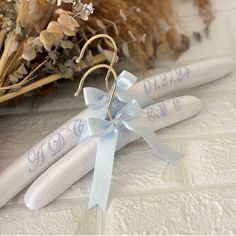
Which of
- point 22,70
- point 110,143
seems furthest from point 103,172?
point 22,70

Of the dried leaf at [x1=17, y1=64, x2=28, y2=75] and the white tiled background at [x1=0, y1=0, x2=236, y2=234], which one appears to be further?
the dried leaf at [x1=17, y1=64, x2=28, y2=75]

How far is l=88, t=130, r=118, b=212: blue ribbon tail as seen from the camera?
637 millimetres

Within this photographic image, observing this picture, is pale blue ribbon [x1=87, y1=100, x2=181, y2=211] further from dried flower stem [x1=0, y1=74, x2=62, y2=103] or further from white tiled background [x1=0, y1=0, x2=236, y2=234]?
dried flower stem [x1=0, y1=74, x2=62, y2=103]

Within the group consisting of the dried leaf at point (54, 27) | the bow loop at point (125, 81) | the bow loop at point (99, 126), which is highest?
the dried leaf at point (54, 27)

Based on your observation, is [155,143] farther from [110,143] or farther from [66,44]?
[66,44]

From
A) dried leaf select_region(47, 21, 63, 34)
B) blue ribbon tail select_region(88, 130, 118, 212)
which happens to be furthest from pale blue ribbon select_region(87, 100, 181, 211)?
dried leaf select_region(47, 21, 63, 34)

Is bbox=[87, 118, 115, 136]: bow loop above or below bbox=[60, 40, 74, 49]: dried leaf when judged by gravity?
below

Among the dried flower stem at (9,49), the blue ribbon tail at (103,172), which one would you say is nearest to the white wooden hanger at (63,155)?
the blue ribbon tail at (103,172)

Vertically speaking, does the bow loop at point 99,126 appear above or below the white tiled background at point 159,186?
above

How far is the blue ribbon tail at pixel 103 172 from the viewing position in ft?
2.09

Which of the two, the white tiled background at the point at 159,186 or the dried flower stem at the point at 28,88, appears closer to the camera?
the white tiled background at the point at 159,186

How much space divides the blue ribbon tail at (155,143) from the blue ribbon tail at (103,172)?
0.09 ft

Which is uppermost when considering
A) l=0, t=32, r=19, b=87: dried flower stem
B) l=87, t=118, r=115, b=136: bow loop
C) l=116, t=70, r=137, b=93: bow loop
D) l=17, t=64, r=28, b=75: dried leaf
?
l=0, t=32, r=19, b=87: dried flower stem

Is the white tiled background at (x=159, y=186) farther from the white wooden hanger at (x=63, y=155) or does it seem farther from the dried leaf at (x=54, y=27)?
the dried leaf at (x=54, y=27)
